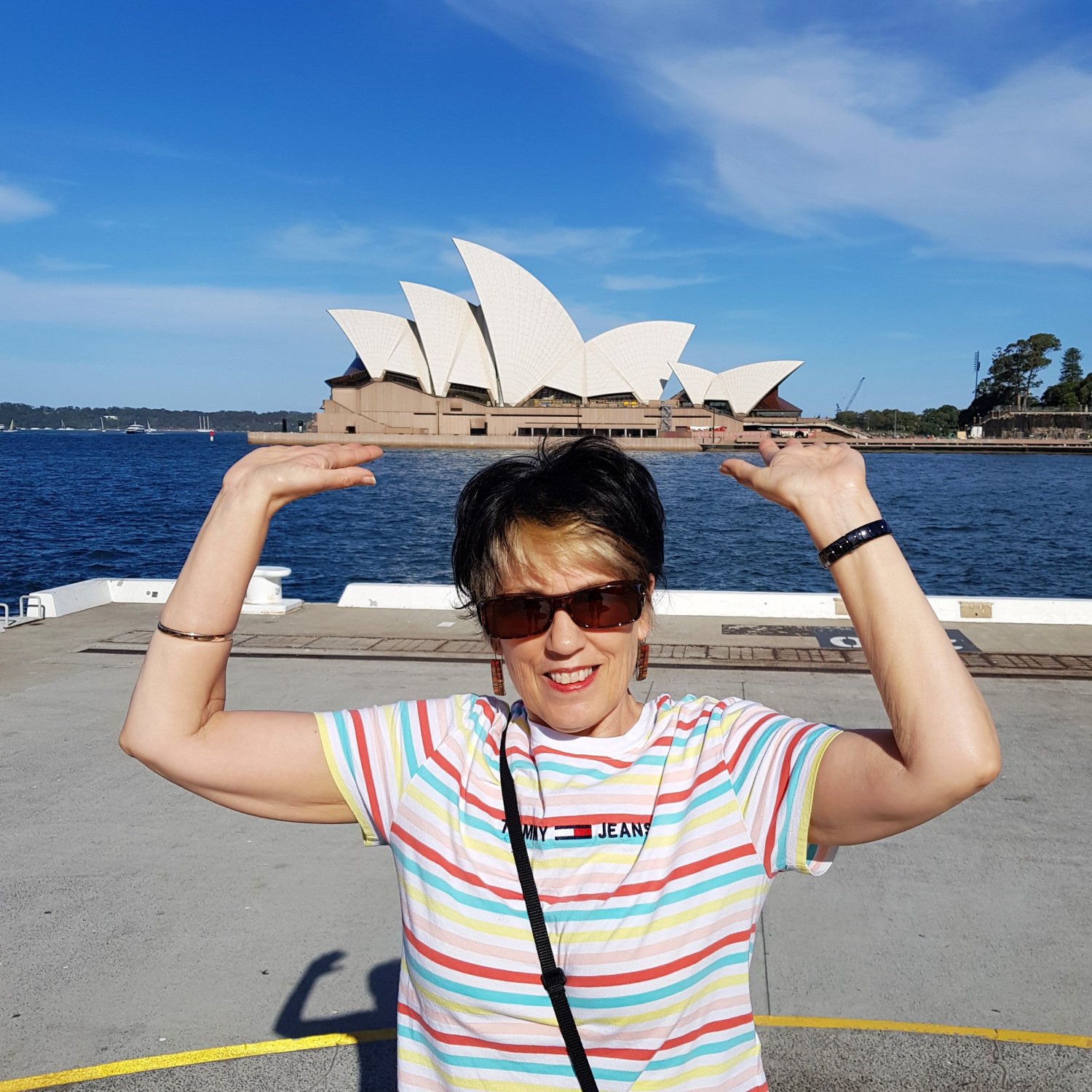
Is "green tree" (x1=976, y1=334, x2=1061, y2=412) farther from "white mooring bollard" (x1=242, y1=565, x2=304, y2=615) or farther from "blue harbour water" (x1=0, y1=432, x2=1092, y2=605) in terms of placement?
"white mooring bollard" (x1=242, y1=565, x2=304, y2=615)

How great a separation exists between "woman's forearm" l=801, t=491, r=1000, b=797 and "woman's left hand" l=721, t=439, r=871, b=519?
0.03 meters

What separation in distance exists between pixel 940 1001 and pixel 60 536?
26.0 m

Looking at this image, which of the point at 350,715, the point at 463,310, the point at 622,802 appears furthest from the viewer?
the point at 463,310

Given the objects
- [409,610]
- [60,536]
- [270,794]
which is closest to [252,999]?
[270,794]

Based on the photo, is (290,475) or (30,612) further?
(30,612)

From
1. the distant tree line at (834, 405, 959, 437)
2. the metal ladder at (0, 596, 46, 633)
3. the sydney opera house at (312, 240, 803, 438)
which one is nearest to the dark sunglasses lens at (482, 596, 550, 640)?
the metal ladder at (0, 596, 46, 633)

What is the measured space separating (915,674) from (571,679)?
371 mm

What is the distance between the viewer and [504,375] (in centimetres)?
5719

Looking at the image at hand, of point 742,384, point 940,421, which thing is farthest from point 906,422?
point 742,384

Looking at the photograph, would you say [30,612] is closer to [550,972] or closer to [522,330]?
[550,972]

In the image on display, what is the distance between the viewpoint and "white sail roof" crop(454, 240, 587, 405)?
166ft

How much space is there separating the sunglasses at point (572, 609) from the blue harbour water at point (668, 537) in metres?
10.3

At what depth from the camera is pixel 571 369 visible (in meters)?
58.6

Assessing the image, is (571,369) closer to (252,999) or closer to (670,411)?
(670,411)
